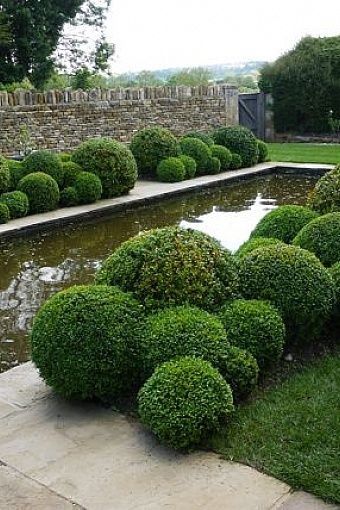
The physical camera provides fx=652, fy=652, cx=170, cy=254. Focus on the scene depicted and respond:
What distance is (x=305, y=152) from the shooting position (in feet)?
53.1

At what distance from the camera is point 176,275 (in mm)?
4062

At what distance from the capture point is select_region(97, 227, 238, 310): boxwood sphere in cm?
406

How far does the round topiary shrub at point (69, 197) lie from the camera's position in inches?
411

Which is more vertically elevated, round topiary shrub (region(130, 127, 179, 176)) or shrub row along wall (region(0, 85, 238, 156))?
shrub row along wall (region(0, 85, 238, 156))

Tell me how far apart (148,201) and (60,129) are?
3879 mm

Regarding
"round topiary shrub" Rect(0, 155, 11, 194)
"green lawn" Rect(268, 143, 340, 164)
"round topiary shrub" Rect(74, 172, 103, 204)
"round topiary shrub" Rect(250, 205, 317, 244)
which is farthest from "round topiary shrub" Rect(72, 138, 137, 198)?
"round topiary shrub" Rect(250, 205, 317, 244)

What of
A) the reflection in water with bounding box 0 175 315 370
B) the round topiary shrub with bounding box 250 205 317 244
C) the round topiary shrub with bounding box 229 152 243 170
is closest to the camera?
the round topiary shrub with bounding box 250 205 317 244

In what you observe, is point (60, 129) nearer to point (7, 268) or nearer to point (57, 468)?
point (7, 268)

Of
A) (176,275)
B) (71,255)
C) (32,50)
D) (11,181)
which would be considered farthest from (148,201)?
(32,50)

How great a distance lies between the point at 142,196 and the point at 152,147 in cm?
208

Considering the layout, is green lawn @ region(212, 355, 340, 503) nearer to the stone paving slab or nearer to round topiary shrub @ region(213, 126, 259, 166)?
the stone paving slab

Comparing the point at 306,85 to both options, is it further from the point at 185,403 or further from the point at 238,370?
the point at 185,403

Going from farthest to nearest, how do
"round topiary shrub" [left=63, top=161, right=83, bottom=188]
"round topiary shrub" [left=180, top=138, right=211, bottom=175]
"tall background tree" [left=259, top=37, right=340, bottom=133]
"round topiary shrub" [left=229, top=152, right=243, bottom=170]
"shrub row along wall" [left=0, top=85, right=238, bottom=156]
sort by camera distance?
"tall background tree" [left=259, top=37, right=340, bottom=133] < "round topiary shrub" [left=229, top=152, right=243, bottom=170] < "round topiary shrub" [left=180, top=138, right=211, bottom=175] < "shrub row along wall" [left=0, top=85, right=238, bottom=156] < "round topiary shrub" [left=63, top=161, right=83, bottom=188]

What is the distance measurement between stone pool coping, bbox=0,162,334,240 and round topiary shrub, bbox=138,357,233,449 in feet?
19.0
